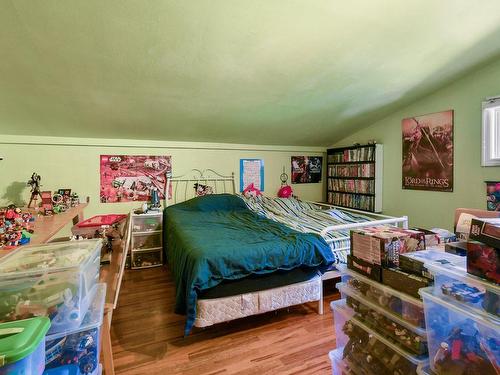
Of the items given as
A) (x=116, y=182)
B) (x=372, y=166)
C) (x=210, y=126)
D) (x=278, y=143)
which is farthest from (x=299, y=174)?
(x=116, y=182)

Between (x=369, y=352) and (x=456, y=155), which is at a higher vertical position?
(x=456, y=155)

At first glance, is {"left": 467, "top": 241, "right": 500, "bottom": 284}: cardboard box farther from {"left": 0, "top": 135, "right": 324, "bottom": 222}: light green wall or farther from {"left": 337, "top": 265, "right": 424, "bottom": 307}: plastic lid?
{"left": 0, "top": 135, "right": 324, "bottom": 222}: light green wall

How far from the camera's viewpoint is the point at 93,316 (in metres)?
0.98

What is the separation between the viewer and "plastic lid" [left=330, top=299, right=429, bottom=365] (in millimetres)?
858

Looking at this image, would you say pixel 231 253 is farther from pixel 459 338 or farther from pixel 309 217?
pixel 309 217

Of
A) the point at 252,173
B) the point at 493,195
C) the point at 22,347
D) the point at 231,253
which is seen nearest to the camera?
the point at 22,347

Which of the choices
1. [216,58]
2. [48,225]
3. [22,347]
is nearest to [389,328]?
[22,347]

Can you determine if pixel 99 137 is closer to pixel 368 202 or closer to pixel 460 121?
pixel 368 202

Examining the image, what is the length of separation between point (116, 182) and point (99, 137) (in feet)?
1.96

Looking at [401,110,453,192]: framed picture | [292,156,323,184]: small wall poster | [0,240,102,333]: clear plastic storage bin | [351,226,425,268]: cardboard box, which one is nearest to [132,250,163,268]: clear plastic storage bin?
[0,240,102,333]: clear plastic storage bin

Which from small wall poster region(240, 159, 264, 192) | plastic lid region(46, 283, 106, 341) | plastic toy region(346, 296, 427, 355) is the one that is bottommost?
plastic toy region(346, 296, 427, 355)

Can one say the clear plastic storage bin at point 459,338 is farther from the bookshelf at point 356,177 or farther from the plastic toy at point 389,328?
the bookshelf at point 356,177

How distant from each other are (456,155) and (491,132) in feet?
1.23

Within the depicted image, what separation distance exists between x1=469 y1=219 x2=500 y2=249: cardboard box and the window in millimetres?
2695
